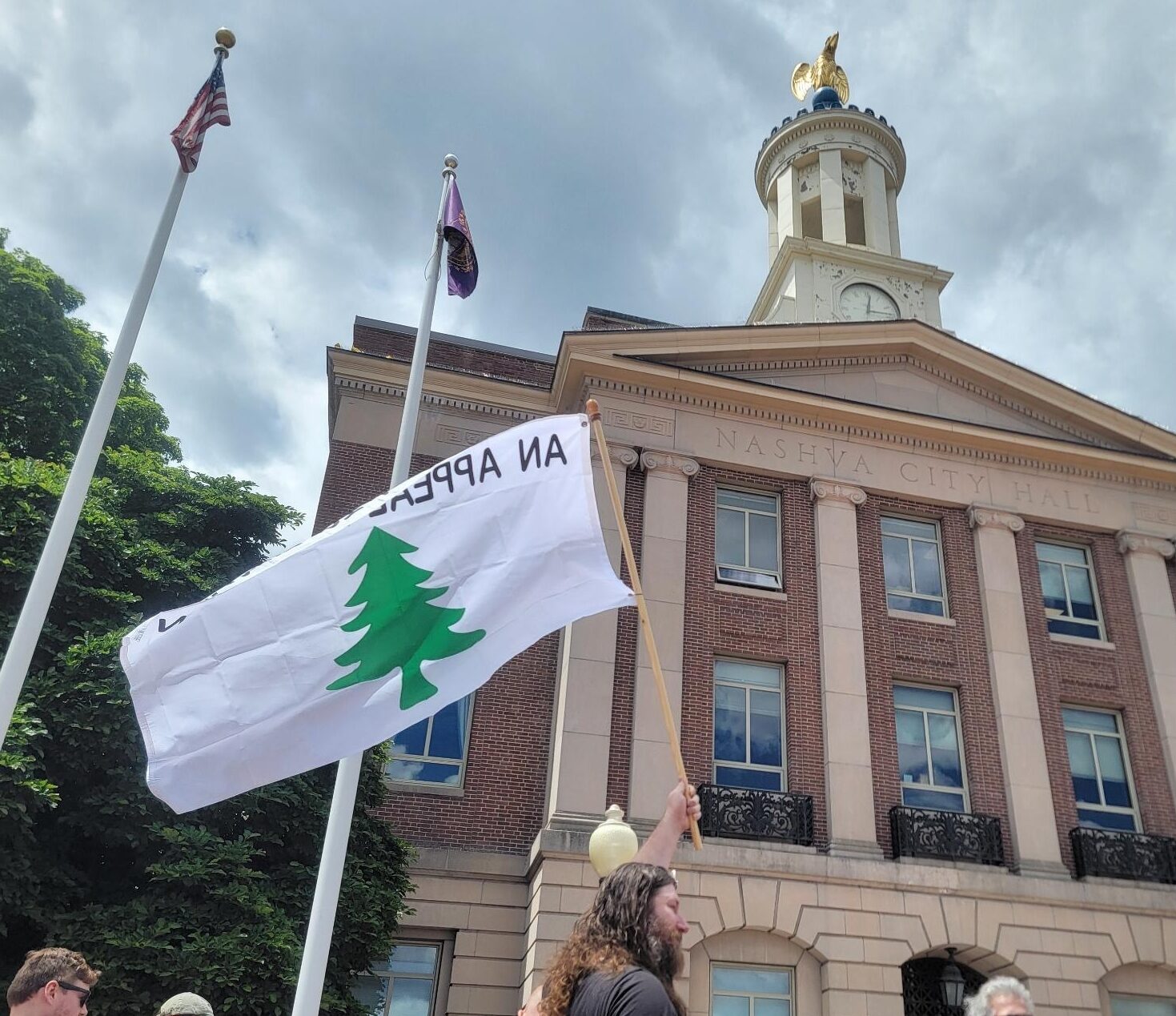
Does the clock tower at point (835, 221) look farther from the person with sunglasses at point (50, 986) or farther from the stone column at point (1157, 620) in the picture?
the person with sunglasses at point (50, 986)

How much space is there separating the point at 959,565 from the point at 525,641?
A: 14678 mm

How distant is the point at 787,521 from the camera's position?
18953mm

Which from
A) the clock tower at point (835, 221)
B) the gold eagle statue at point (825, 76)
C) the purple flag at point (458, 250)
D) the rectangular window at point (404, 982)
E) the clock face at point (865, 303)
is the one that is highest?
the gold eagle statue at point (825, 76)

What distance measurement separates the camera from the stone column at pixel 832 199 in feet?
92.9

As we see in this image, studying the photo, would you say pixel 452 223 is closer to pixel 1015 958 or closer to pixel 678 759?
pixel 678 759

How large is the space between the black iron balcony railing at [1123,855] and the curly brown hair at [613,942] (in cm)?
1574

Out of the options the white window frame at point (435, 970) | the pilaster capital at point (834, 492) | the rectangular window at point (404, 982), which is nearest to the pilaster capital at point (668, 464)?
the pilaster capital at point (834, 492)

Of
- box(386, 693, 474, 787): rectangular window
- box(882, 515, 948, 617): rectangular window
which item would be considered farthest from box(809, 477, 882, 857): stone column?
box(386, 693, 474, 787): rectangular window

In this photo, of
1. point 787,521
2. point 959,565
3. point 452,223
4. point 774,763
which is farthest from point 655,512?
point 452,223

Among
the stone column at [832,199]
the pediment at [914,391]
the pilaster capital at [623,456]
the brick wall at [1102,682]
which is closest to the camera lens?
the brick wall at [1102,682]

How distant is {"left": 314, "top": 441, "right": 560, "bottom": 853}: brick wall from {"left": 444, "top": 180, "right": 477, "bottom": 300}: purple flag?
8254 millimetres

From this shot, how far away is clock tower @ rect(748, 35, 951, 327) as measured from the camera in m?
27.1

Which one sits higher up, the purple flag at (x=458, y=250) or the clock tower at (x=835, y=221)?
the clock tower at (x=835, y=221)

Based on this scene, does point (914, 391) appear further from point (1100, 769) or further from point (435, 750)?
point (435, 750)
